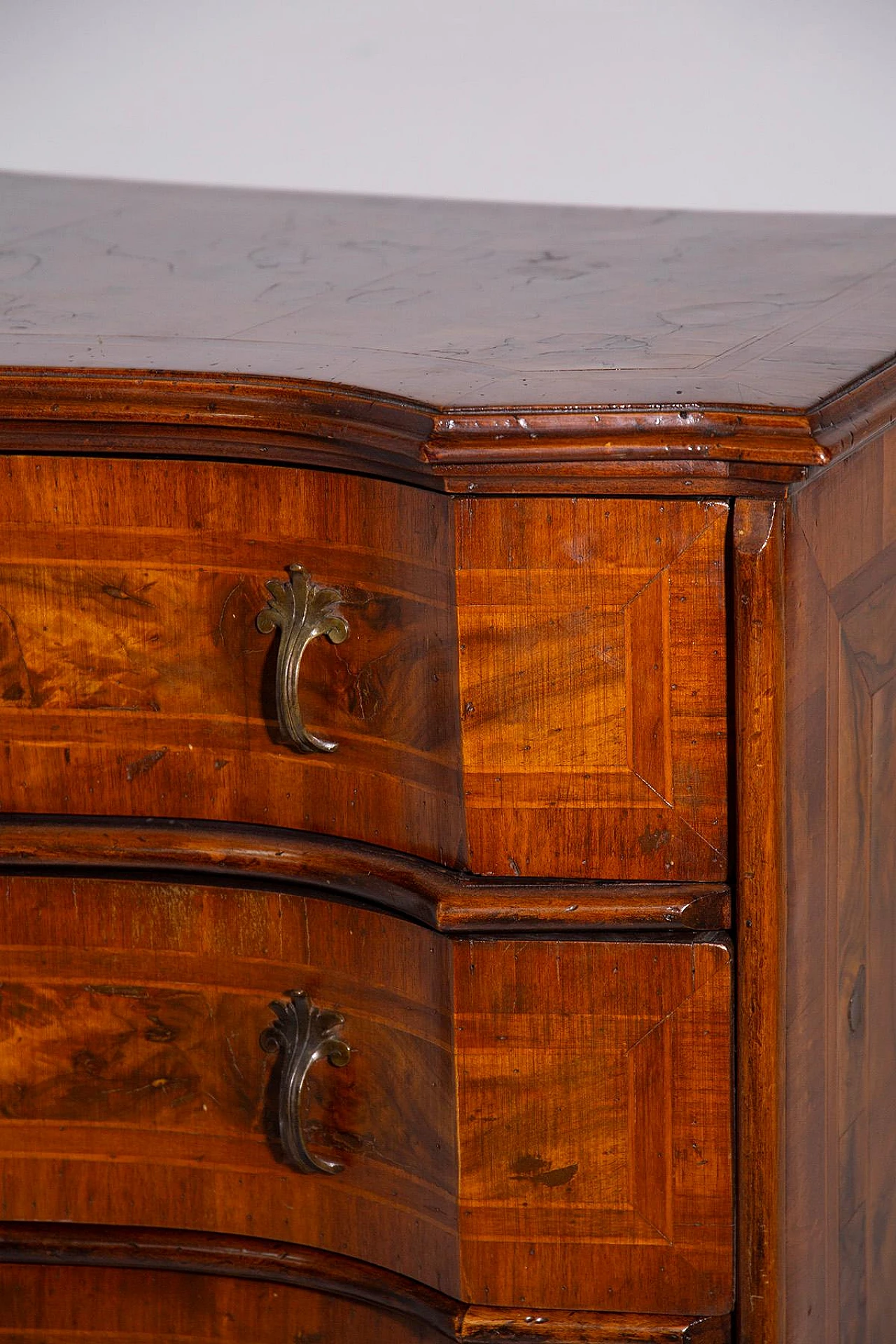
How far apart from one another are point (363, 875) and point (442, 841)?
0.06 m

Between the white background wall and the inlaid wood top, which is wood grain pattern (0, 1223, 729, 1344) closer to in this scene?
the inlaid wood top

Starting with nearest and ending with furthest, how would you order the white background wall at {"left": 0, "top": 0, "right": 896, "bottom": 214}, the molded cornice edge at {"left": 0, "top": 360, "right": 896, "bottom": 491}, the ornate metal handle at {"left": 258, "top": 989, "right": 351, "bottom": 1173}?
the white background wall at {"left": 0, "top": 0, "right": 896, "bottom": 214} → the molded cornice edge at {"left": 0, "top": 360, "right": 896, "bottom": 491} → the ornate metal handle at {"left": 258, "top": 989, "right": 351, "bottom": 1173}

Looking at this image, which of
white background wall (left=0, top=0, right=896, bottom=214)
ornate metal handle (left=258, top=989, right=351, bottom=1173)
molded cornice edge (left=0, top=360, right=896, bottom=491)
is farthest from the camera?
ornate metal handle (left=258, top=989, right=351, bottom=1173)

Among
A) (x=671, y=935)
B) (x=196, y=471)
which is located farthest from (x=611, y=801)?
(x=196, y=471)

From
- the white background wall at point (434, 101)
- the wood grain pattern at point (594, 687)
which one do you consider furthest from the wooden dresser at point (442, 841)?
the white background wall at point (434, 101)

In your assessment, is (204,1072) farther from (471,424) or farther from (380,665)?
(471,424)

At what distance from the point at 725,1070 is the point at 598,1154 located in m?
0.10

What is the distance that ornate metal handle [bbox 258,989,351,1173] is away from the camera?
0.88m

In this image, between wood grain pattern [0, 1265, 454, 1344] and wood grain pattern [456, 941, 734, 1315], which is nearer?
wood grain pattern [456, 941, 734, 1315]

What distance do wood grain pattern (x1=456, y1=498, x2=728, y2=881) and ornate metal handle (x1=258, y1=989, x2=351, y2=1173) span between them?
0.17 metres

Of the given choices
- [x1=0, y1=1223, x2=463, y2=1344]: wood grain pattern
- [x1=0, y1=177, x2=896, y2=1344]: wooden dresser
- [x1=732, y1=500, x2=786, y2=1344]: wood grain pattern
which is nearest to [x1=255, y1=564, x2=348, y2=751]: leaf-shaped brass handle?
[x1=0, y1=177, x2=896, y2=1344]: wooden dresser

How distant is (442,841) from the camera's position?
0.84 metres

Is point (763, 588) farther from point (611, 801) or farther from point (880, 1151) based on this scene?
point (880, 1151)

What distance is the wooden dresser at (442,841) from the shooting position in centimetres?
78
